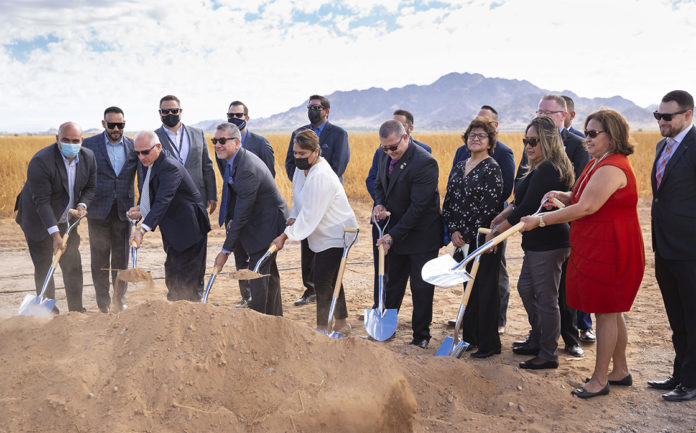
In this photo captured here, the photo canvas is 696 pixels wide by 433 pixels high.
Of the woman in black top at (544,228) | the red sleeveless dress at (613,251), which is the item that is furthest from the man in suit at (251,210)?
the red sleeveless dress at (613,251)

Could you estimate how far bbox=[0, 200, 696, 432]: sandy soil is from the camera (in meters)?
2.88

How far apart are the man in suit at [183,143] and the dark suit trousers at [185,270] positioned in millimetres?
823

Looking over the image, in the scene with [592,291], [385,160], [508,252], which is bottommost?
[508,252]

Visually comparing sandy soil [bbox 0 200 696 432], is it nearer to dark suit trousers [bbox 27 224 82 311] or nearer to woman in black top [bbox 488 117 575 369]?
woman in black top [bbox 488 117 575 369]

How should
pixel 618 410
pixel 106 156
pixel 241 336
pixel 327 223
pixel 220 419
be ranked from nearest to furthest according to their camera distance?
pixel 220 419, pixel 241 336, pixel 618 410, pixel 327 223, pixel 106 156

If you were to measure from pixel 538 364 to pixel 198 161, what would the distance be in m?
3.66

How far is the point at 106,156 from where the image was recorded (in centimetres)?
543

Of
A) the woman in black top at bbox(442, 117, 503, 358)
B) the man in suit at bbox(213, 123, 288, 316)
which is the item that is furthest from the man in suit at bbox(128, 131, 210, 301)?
the woman in black top at bbox(442, 117, 503, 358)

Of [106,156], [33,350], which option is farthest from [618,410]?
[106,156]

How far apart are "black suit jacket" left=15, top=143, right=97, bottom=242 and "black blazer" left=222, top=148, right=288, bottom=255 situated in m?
1.41

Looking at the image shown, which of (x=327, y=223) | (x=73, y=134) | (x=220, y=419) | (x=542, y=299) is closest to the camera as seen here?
(x=220, y=419)

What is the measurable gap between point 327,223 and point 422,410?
5.78 feet

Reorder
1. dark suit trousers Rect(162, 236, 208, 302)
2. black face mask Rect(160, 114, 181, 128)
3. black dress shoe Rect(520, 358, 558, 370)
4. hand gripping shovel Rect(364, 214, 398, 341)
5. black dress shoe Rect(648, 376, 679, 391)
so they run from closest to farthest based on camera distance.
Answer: black dress shoe Rect(648, 376, 679, 391) < black dress shoe Rect(520, 358, 558, 370) < hand gripping shovel Rect(364, 214, 398, 341) < dark suit trousers Rect(162, 236, 208, 302) < black face mask Rect(160, 114, 181, 128)

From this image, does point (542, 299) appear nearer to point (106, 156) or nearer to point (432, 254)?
point (432, 254)
